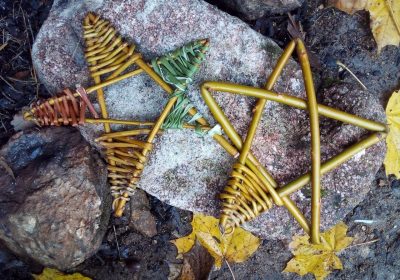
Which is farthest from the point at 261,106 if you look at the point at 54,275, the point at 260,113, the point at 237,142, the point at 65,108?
the point at 54,275

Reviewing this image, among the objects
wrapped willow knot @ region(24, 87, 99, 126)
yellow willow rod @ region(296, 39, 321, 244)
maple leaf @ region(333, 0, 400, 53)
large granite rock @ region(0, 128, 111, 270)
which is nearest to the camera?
yellow willow rod @ region(296, 39, 321, 244)

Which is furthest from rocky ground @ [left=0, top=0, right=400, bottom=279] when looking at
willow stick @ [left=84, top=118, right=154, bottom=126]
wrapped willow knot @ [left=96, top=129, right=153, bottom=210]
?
willow stick @ [left=84, top=118, right=154, bottom=126]

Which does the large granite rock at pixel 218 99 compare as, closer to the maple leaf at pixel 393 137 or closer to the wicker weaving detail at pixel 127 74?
the wicker weaving detail at pixel 127 74

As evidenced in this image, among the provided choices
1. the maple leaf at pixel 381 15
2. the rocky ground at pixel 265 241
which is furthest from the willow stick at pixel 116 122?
the maple leaf at pixel 381 15

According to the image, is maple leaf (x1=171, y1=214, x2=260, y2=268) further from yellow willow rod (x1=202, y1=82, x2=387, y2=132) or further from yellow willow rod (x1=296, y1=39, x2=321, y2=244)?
yellow willow rod (x1=202, y1=82, x2=387, y2=132)

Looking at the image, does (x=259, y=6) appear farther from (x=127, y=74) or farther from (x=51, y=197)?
(x=51, y=197)

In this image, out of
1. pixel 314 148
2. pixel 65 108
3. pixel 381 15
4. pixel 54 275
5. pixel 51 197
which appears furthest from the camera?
pixel 54 275
